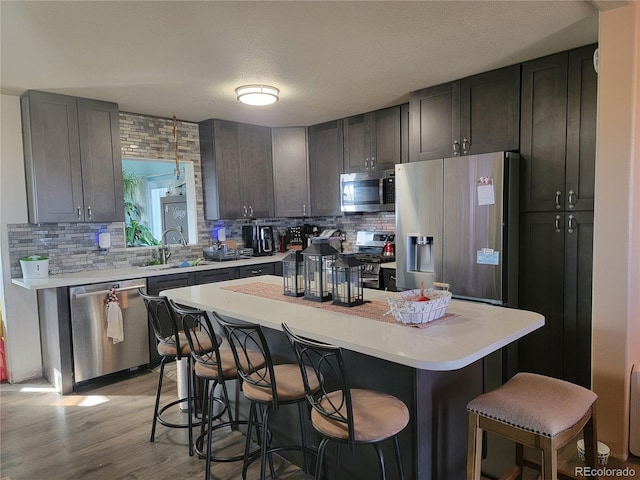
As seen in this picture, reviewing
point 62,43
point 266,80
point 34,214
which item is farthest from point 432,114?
point 34,214

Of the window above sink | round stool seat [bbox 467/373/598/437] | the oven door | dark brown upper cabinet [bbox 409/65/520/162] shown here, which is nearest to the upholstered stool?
round stool seat [bbox 467/373/598/437]

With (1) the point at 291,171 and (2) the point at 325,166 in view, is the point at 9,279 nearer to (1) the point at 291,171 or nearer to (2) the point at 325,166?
(1) the point at 291,171

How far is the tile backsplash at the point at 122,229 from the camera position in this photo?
378cm

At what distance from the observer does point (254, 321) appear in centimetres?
206

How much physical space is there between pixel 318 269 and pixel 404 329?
71cm

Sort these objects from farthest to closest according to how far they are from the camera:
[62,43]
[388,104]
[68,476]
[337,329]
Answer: [388,104]
[62,43]
[68,476]
[337,329]

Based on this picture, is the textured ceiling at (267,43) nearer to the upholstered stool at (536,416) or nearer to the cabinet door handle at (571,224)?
the cabinet door handle at (571,224)

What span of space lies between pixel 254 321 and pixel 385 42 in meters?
1.96

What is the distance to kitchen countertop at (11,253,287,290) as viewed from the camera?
337cm

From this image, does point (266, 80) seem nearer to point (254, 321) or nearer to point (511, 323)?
point (254, 321)

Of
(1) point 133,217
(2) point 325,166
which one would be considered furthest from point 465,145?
(1) point 133,217

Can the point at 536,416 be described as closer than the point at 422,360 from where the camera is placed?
No

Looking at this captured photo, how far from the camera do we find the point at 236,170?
488cm

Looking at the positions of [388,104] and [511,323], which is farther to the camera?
[388,104]
